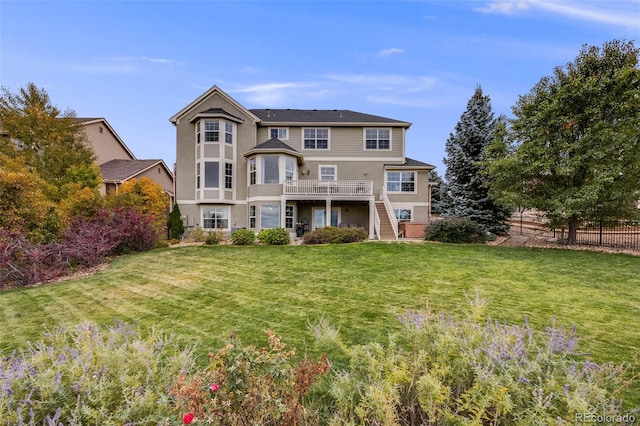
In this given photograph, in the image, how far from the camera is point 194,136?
64.7 ft

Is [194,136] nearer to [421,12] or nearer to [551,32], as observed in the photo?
[421,12]

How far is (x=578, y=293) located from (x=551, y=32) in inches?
400

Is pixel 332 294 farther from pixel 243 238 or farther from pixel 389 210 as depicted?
pixel 389 210

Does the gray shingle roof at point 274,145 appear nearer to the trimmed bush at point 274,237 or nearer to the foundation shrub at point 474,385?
the trimmed bush at point 274,237

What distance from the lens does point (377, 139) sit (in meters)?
20.6

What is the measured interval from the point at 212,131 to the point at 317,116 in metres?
7.42

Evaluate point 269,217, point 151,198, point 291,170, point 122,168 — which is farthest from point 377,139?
point 122,168

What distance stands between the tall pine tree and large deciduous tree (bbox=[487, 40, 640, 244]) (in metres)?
5.37

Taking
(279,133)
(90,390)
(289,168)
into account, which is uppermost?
(279,133)

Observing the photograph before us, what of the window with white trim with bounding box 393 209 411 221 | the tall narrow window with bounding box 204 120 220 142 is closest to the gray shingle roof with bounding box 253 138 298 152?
the tall narrow window with bounding box 204 120 220 142

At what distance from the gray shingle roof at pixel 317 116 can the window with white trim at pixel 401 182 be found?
3.39 meters

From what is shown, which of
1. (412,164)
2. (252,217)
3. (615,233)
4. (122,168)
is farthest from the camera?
(122,168)

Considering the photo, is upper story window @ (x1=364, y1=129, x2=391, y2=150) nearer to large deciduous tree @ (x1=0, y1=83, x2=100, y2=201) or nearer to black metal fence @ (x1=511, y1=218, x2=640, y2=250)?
black metal fence @ (x1=511, y1=218, x2=640, y2=250)

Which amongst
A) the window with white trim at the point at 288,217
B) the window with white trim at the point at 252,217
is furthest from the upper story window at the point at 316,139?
the window with white trim at the point at 252,217
